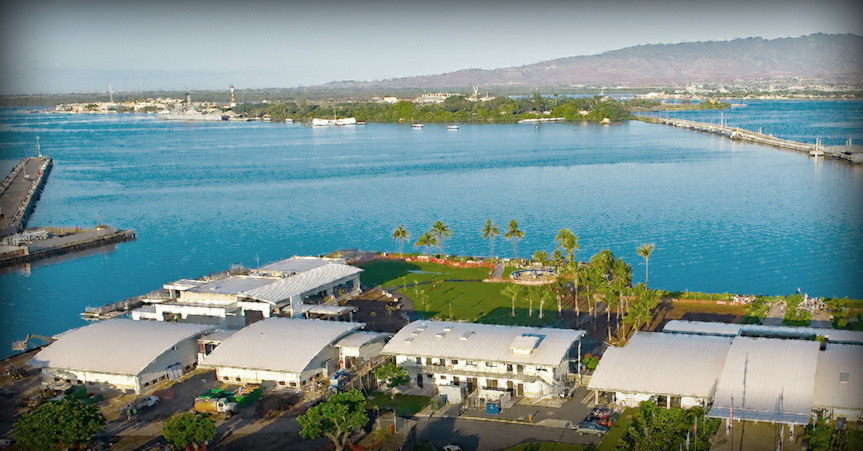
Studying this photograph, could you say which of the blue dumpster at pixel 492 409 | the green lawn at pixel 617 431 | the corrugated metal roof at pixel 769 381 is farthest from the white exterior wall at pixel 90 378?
the corrugated metal roof at pixel 769 381

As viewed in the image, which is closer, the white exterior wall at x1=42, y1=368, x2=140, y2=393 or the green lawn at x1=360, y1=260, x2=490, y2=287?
the white exterior wall at x1=42, y1=368, x2=140, y2=393

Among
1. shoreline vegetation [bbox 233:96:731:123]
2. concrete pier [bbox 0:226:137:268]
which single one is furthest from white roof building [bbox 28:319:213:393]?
shoreline vegetation [bbox 233:96:731:123]

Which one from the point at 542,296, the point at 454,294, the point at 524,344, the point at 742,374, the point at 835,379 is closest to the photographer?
the point at 835,379

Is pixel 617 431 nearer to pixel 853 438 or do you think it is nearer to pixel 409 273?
pixel 853 438

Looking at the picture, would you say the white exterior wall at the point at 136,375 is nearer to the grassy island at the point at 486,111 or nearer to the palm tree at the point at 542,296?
the palm tree at the point at 542,296

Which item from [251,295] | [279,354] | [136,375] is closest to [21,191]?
[251,295]

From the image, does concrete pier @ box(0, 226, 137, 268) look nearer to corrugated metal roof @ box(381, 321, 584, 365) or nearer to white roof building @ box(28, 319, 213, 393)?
white roof building @ box(28, 319, 213, 393)
